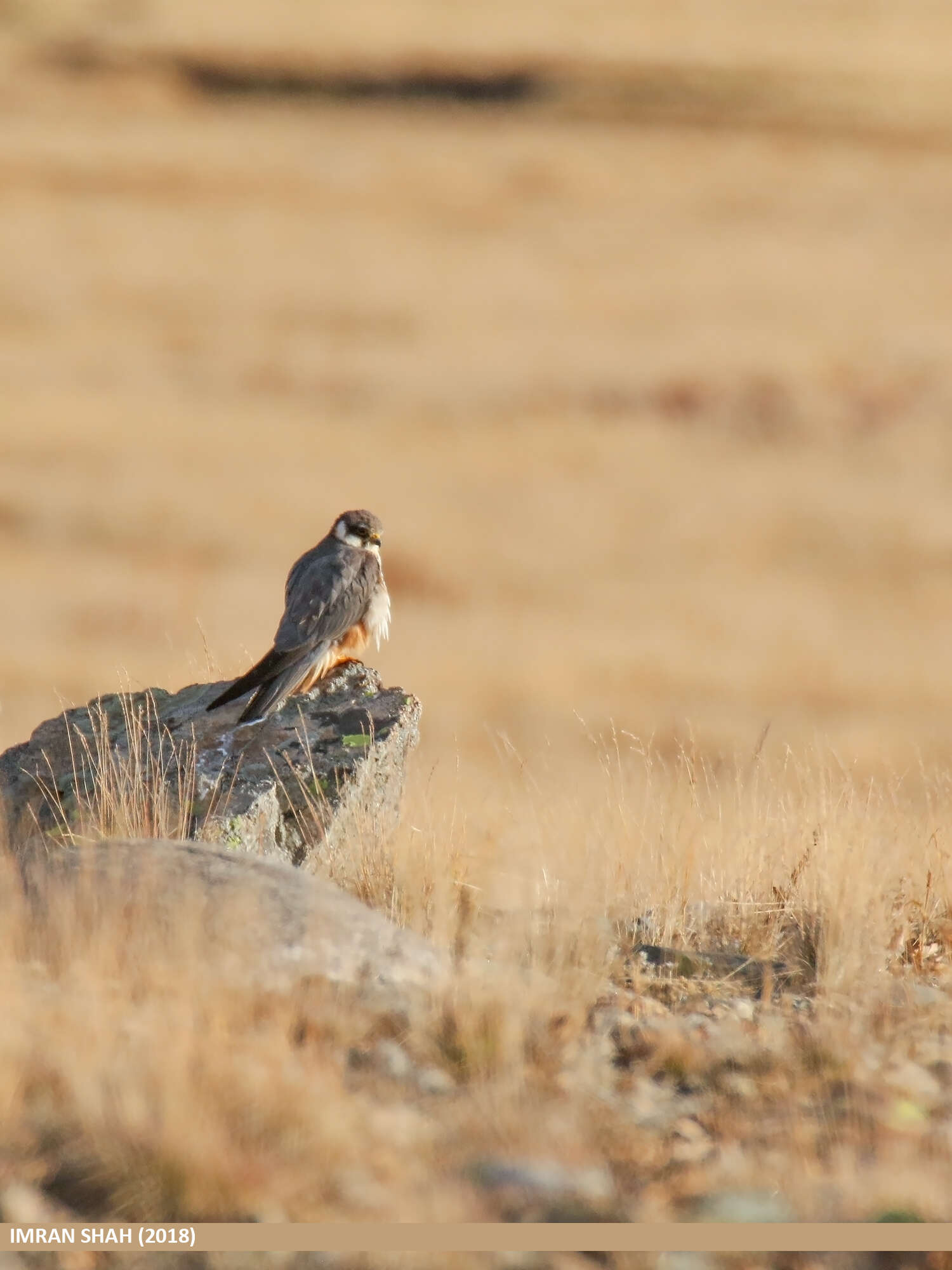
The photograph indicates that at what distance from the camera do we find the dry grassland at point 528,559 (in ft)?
13.7

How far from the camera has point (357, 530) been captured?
308 inches

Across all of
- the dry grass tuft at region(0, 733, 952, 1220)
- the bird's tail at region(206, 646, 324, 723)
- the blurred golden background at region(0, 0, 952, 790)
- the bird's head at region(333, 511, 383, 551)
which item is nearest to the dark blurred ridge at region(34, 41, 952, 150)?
the blurred golden background at region(0, 0, 952, 790)

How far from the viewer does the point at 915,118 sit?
209 feet

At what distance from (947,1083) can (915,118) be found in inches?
2549

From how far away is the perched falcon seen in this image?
696 centimetres

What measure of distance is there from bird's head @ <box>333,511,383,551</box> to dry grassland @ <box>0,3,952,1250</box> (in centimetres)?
109

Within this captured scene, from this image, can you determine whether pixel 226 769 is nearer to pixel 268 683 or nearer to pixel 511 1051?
pixel 268 683

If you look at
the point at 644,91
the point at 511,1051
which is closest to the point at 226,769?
the point at 511,1051

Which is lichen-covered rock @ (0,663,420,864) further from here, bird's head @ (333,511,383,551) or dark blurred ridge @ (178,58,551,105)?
dark blurred ridge @ (178,58,551,105)

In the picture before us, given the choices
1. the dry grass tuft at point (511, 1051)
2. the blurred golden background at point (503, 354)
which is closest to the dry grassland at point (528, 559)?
the dry grass tuft at point (511, 1051)

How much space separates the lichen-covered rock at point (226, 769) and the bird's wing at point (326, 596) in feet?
0.99

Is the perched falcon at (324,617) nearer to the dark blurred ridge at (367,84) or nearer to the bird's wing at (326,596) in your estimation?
the bird's wing at (326,596)

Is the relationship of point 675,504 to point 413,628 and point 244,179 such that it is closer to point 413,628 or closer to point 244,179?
point 413,628

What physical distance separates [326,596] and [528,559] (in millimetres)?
24051
